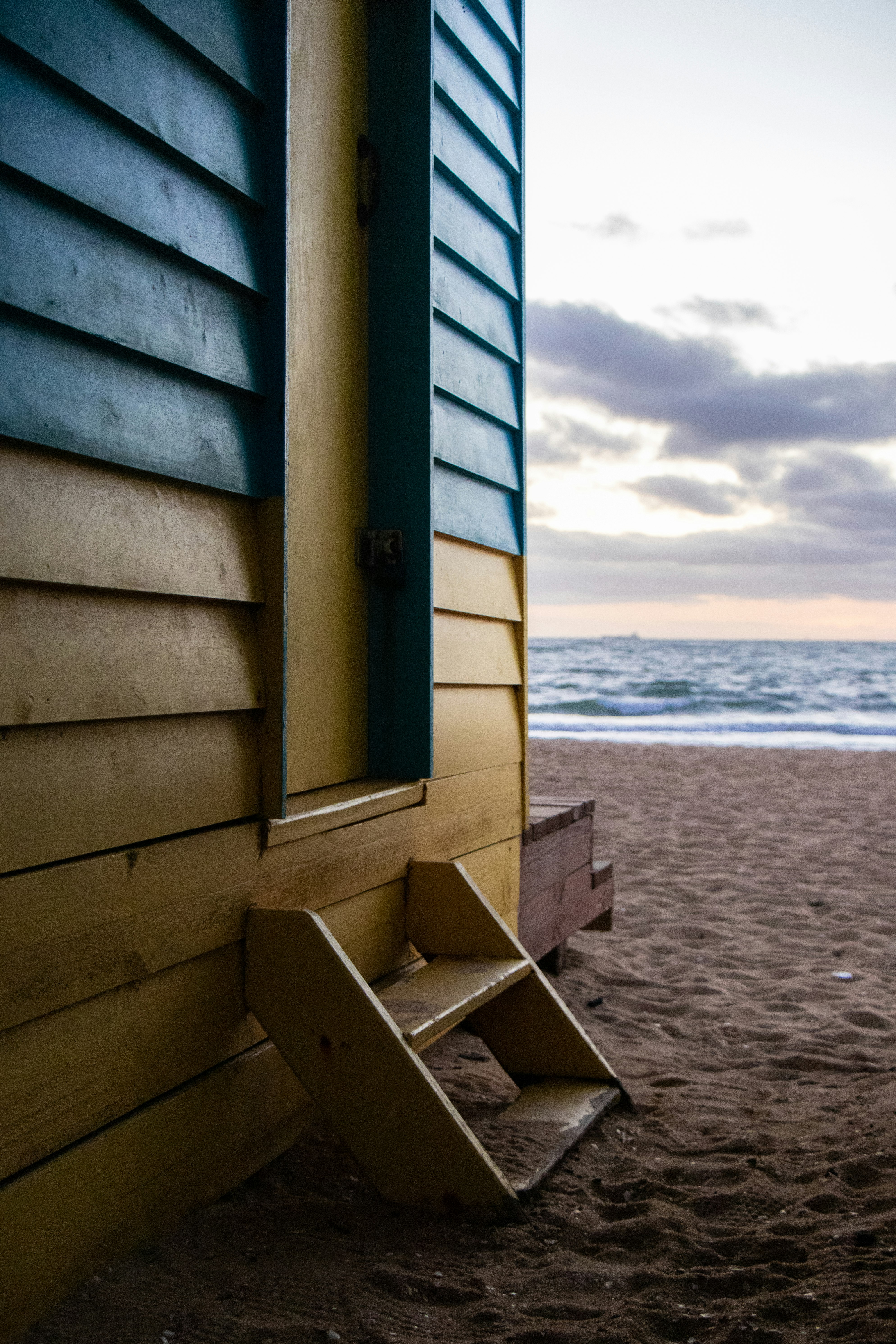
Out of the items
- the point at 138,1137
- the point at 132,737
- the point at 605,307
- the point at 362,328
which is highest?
the point at 605,307

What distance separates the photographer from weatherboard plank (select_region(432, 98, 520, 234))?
8.39 feet

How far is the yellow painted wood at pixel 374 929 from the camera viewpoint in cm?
218

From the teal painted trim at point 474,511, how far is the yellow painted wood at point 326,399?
0.22m

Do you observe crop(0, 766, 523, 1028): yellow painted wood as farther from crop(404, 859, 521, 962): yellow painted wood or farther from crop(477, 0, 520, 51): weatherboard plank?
crop(477, 0, 520, 51): weatherboard plank

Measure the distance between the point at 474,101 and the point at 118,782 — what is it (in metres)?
2.33

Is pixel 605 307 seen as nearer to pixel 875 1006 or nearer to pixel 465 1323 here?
pixel 875 1006

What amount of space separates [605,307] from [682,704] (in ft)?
33.3

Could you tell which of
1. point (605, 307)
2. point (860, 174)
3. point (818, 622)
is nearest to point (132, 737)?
point (860, 174)

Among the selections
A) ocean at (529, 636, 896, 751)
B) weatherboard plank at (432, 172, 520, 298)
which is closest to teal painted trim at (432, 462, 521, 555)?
weatherboard plank at (432, 172, 520, 298)

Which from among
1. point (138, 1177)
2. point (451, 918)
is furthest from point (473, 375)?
point (138, 1177)

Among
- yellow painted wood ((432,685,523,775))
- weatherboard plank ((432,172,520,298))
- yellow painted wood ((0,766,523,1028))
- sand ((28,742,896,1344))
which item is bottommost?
sand ((28,742,896,1344))

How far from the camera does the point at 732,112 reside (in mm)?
6152

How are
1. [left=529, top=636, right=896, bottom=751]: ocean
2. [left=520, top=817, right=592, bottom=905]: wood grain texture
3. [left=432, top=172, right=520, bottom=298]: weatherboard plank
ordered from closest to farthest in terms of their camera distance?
1. [left=432, top=172, right=520, bottom=298]: weatherboard plank
2. [left=520, top=817, right=592, bottom=905]: wood grain texture
3. [left=529, top=636, right=896, bottom=751]: ocean

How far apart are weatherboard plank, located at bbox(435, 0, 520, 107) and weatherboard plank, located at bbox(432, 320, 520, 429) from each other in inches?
32.5
